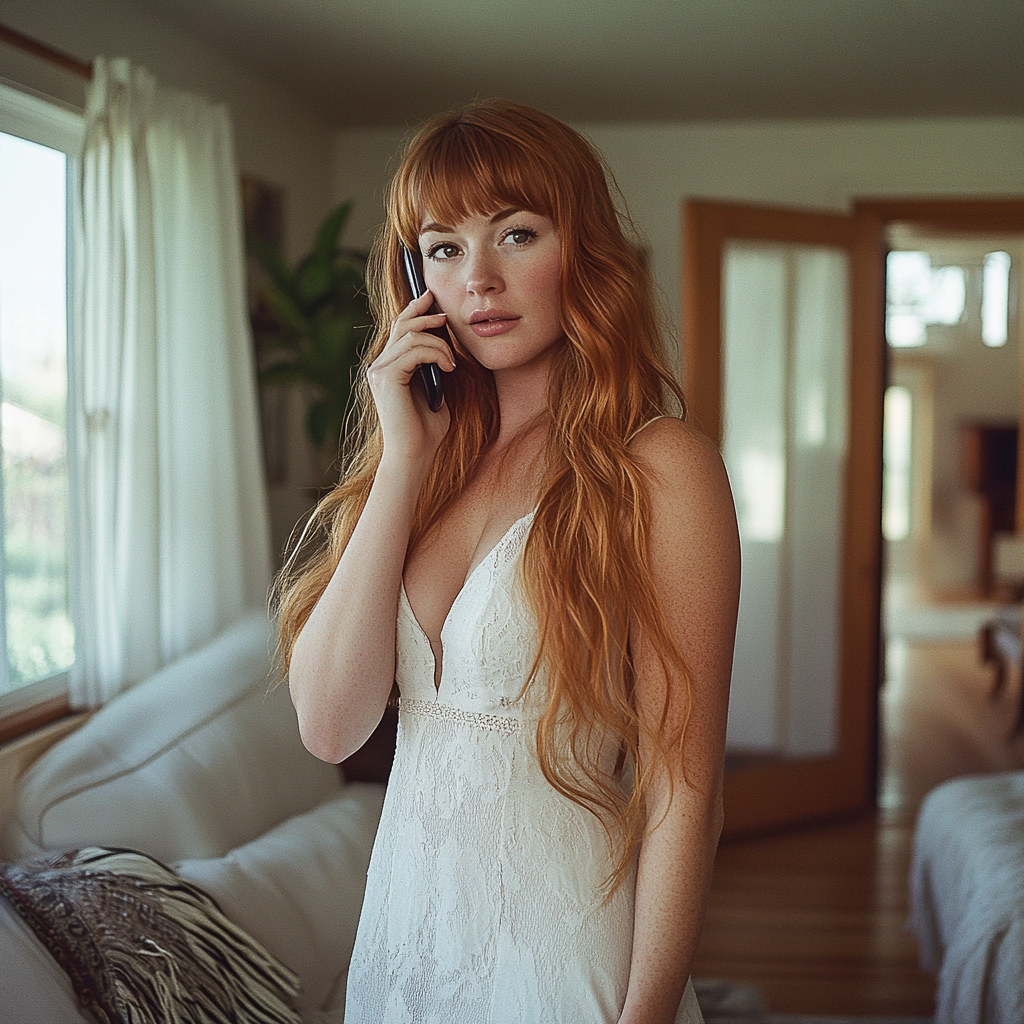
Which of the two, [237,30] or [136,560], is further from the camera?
[237,30]

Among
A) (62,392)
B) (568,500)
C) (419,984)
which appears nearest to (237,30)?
(62,392)

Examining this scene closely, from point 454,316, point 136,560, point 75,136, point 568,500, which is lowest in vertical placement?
point 136,560

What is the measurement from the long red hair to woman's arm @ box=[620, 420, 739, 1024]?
2cm

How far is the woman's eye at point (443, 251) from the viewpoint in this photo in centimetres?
114

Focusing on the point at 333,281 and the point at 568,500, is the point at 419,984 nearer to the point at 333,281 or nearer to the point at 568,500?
the point at 568,500

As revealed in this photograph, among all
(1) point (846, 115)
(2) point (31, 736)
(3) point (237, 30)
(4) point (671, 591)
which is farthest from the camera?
(1) point (846, 115)

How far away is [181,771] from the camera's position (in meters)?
2.14

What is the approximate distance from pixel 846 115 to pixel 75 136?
9.81 feet

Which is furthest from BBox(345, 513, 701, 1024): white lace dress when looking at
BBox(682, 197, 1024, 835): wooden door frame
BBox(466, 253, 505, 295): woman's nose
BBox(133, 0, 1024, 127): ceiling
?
BBox(682, 197, 1024, 835): wooden door frame

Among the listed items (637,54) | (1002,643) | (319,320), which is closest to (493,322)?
(319,320)

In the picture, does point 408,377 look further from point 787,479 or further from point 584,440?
point 787,479

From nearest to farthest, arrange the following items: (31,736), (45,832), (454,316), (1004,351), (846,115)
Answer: (454,316), (45,832), (31,736), (846,115), (1004,351)

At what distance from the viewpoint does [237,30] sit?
325cm

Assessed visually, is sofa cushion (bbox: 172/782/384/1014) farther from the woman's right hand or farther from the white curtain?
the woman's right hand
